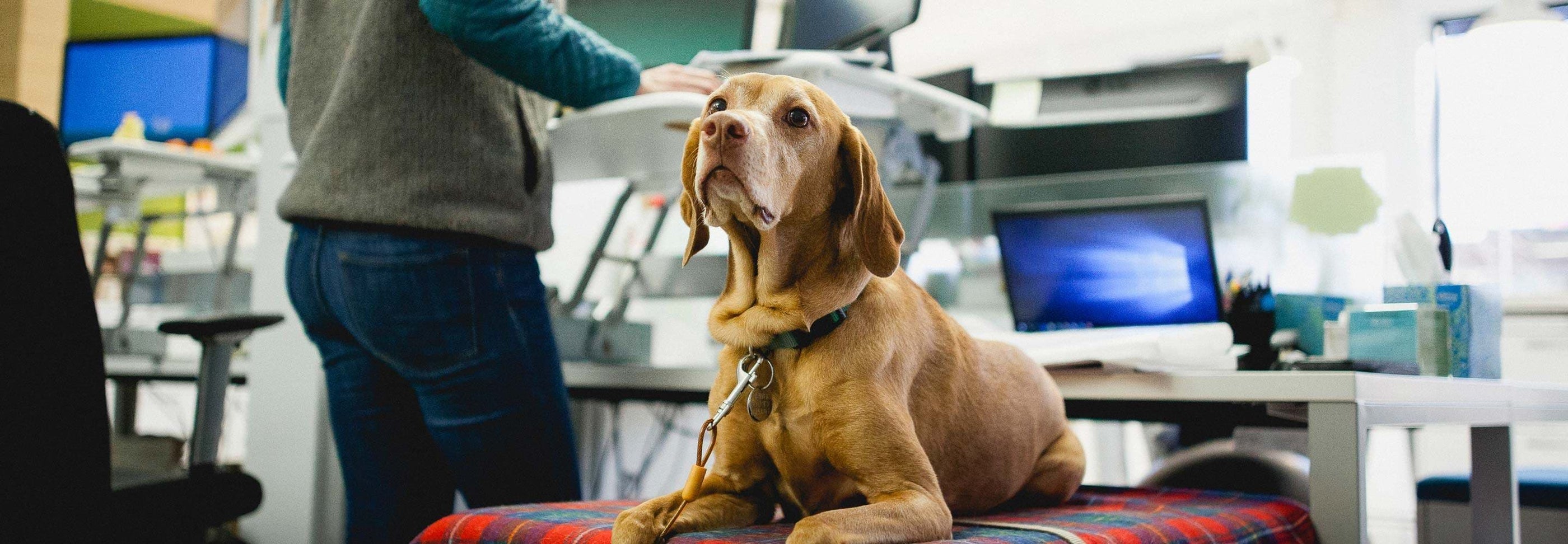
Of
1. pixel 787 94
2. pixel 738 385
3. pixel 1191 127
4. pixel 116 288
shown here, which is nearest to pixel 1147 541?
pixel 738 385

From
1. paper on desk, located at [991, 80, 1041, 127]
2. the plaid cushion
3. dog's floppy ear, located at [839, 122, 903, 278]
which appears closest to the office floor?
paper on desk, located at [991, 80, 1041, 127]

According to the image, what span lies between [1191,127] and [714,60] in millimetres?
1121

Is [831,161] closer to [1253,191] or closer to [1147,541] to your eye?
[1147,541]

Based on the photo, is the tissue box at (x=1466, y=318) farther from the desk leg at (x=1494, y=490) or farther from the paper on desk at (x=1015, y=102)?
the paper on desk at (x=1015, y=102)

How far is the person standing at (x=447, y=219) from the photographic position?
4.09 ft

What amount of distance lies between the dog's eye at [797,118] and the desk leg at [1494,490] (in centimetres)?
120

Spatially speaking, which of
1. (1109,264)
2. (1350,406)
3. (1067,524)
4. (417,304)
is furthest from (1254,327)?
(417,304)

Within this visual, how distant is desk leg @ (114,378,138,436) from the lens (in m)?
3.68

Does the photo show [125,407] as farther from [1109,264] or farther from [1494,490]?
[1494,490]

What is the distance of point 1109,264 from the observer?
181cm

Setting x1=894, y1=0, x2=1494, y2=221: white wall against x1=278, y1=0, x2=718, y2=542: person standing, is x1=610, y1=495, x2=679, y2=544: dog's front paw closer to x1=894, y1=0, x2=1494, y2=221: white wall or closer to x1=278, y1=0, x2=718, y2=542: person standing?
x1=278, y1=0, x2=718, y2=542: person standing

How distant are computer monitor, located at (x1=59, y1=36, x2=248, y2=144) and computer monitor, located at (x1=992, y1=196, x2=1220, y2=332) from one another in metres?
2.85

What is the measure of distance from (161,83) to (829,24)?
2575 millimetres

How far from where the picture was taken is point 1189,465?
214cm
